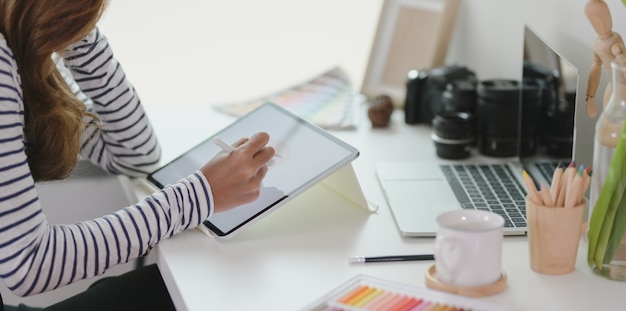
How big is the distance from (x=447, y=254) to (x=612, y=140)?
237 millimetres

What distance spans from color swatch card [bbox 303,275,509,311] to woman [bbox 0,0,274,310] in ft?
0.80

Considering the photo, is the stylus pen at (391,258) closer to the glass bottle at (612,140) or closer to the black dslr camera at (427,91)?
the glass bottle at (612,140)

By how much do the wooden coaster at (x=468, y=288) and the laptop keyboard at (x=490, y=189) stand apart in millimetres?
215

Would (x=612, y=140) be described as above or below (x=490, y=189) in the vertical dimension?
above

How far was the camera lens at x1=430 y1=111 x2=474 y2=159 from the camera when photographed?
1.58 m

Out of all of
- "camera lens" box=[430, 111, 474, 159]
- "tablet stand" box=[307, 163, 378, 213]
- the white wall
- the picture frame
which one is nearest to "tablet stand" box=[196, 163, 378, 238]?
"tablet stand" box=[307, 163, 378, 213]

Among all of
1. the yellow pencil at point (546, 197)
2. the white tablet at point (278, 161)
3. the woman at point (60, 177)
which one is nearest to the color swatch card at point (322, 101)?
the white tablet at point (278, 161)

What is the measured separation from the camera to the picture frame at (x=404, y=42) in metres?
1.95

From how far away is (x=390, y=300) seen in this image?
1.00 meters

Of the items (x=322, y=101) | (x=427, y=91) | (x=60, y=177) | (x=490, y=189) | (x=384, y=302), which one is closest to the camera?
(x=384, y=302)

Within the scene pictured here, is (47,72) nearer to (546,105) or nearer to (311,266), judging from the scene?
(311,266)

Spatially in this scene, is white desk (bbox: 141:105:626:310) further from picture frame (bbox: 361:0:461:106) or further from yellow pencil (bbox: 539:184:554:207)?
picture frame (bbox: 361:0:461:106)

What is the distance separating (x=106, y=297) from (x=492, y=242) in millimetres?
618

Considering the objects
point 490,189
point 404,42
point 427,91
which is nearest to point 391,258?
point 490,189
